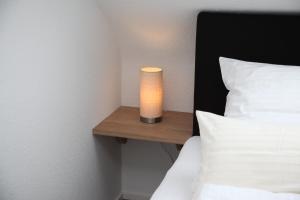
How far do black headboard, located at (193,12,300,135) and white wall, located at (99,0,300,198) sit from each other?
0.19ft

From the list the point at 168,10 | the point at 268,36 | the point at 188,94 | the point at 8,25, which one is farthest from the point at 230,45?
the point at 8,25

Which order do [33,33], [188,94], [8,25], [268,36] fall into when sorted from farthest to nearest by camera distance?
[188,94] → [268,36] → [33,33] → [8,25]

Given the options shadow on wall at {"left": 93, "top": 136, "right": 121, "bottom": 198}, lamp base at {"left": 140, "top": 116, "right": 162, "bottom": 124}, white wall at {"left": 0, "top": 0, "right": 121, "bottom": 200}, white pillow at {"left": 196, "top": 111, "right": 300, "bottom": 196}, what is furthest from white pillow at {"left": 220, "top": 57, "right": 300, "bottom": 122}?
shadow on wall at {"left": 93, "top": 136, "right": 121, "bottom": 198}

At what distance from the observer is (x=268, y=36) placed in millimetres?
1612

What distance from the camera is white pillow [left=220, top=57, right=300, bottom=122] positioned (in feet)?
4.26

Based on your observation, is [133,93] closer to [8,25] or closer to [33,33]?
[33,33]

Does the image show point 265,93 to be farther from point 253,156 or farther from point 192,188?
point 192,188

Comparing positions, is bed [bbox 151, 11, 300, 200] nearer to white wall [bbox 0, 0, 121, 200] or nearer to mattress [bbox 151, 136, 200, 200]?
mattress [bbox 151, 136, 200, 200]

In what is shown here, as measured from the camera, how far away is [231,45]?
167cm

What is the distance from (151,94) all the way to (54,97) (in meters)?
0.59

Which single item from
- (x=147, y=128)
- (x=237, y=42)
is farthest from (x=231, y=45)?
(x=147, y=128)

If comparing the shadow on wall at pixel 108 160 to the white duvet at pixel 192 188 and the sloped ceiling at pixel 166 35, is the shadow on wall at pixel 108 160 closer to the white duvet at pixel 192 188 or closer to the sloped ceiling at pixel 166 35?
the sloped ceiling at pixel 166 35

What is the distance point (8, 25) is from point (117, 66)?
38.2 inches

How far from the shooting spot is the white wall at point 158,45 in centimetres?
169
